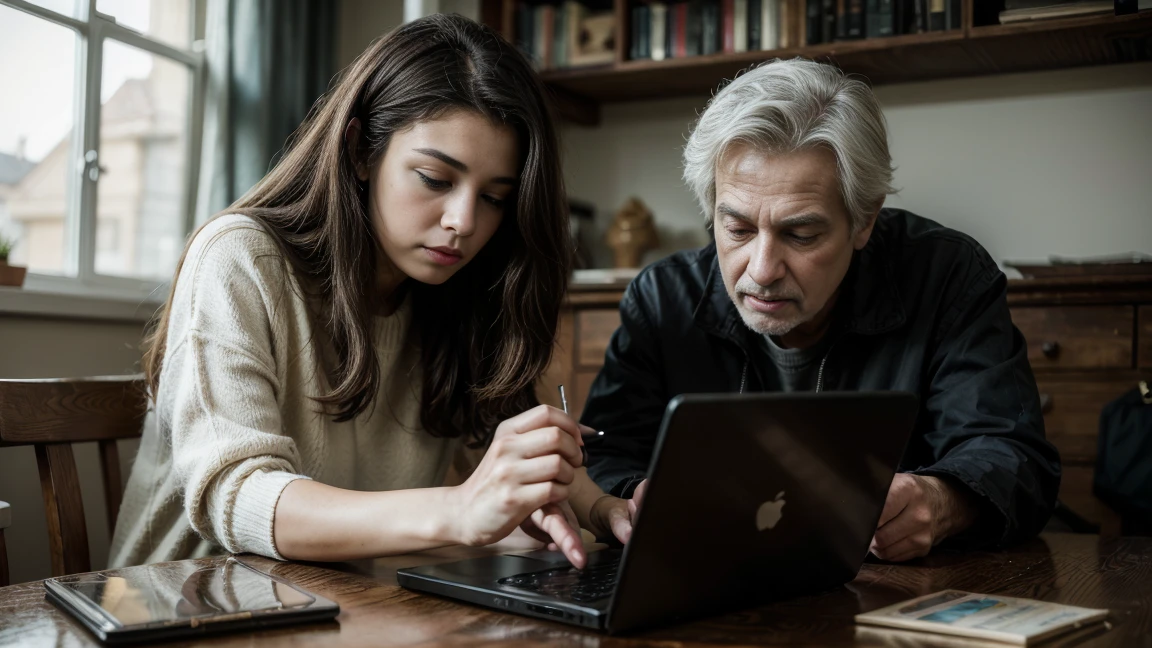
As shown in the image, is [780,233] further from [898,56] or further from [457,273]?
[898,56]

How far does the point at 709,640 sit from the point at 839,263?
34.5 inches

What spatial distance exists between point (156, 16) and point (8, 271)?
38.6 inches

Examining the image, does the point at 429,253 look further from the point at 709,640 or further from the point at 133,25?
the point at 133,25

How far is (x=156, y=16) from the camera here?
2.79 metres

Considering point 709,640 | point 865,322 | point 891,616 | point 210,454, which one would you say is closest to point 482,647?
point 709,640

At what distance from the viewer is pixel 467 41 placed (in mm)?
1410

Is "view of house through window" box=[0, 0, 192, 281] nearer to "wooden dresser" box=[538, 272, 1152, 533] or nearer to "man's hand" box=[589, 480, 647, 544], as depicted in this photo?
"wooden dresser" box=[538, 272, 1152, 533]

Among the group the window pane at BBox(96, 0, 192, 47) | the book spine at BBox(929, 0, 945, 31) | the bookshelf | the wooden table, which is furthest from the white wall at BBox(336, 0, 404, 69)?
the wooden table

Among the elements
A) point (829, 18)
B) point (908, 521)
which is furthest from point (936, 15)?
point (908, 521)

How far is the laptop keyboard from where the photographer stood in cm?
78

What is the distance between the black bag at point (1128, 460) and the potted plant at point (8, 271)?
7.70 ft

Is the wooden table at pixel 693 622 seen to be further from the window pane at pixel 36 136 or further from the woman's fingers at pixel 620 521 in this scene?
the window pane at pixel 36 136

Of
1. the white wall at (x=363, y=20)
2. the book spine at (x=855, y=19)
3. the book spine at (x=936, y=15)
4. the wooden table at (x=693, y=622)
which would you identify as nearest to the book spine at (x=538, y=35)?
the white wall at (x=363, y=20)

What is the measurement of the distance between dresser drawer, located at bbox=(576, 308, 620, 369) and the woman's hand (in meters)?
1.88
